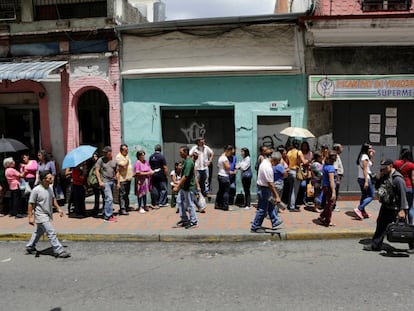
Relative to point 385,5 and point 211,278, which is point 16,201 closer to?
point 211,278

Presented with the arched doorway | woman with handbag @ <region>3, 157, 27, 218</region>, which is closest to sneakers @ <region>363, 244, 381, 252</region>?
woman with handbag @ <region>3, 157, 27, 218</region>

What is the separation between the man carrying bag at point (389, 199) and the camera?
6.46 m

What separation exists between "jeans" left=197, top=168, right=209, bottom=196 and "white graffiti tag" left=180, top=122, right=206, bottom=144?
1439 millimetres

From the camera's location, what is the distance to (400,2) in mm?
10414

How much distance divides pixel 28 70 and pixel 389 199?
9.23 metres

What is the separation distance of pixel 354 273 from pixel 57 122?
9367 millimetres

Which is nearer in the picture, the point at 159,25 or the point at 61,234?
the point at 61,234

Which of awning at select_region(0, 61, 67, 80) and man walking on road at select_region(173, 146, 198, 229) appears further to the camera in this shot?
awning at select_region(0, 61, 67, 80)

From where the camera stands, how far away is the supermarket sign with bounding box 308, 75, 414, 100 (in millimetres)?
10469

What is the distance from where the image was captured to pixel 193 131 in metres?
11.6

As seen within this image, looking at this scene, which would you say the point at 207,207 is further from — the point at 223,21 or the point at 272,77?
the point at 223,21

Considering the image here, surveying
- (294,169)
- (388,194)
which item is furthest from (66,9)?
(388,194)

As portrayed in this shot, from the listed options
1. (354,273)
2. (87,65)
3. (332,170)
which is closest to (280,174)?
(332,170)

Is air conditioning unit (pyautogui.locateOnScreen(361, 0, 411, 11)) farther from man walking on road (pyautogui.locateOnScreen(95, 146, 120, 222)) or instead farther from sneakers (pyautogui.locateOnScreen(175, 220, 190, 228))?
man walking on road (pyautogui.locateOnScreen(95, 146, 120, 222))
